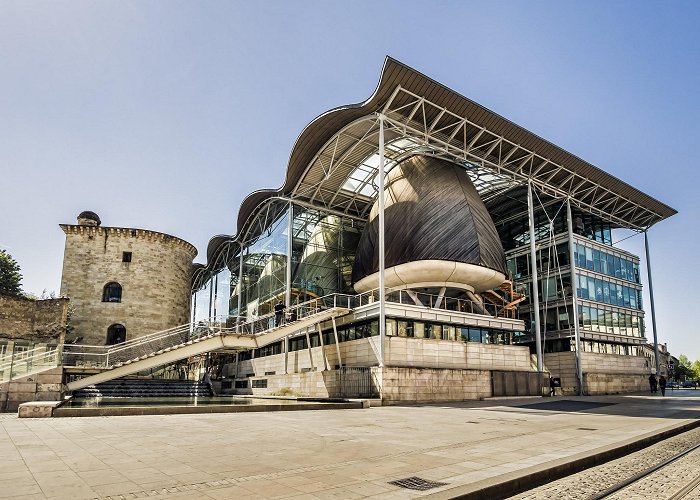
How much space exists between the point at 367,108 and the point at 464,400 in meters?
19.1

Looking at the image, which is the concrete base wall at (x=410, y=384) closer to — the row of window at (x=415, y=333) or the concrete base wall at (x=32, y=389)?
the row of window at (x=415, y=333)

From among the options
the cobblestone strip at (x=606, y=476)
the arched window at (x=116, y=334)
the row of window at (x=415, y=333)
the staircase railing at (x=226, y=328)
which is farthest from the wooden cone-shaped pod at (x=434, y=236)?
the cobblestone strip at (x=606, y=476)

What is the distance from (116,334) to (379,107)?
31036mm

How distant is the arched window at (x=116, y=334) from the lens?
144 ft

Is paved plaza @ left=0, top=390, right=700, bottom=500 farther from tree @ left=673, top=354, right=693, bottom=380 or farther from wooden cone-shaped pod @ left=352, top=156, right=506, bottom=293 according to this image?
tree @ left=673, top=354, right=693, bottom=380

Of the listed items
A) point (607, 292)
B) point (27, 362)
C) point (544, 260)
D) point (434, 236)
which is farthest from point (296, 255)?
point (607, 292)

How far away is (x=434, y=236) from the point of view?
113 feet

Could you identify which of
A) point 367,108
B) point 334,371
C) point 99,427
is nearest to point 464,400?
point 334,371

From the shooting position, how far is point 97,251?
45.2m

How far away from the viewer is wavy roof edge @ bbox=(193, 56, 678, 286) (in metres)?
29.9

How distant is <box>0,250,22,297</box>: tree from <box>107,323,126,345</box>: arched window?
1472 centimetres

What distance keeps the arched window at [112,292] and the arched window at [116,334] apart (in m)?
2.41

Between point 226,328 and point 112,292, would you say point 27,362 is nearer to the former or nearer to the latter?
point 226,328

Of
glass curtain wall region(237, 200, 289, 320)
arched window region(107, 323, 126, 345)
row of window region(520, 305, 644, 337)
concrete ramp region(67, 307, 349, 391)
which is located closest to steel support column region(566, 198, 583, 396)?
row of window region(520, 305, 644, 337)
